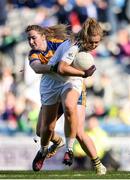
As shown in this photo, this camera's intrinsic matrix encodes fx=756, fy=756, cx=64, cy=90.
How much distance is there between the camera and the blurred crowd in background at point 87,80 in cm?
1261

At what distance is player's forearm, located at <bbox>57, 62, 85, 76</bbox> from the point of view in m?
7.81

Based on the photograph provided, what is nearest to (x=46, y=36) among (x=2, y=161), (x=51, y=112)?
(x=51, y=112)

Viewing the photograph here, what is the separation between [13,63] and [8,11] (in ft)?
2.94

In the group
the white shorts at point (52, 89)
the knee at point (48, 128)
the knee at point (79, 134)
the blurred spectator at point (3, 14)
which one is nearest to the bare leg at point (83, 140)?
the knee at point (79, 134)

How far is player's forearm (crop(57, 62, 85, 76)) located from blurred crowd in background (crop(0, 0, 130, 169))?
186 inches

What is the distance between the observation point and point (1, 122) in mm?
12664

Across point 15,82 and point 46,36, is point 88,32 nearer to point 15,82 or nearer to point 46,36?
point 46,36

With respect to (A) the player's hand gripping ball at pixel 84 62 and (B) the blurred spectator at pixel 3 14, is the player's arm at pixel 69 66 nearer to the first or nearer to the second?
(A) the player's hand gripping ball at pixel 84 62

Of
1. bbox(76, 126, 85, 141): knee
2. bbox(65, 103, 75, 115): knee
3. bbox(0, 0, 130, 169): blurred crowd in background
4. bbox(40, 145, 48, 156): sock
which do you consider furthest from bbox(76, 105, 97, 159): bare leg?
bbox(0, 0, 130, 169): blurred crowd in background

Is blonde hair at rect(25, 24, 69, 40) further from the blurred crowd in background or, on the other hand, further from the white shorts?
the blurred crowd in background

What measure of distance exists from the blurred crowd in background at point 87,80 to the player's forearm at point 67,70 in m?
4.72

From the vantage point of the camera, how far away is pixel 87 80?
12.9m

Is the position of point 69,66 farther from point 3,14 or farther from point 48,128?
point 3,14

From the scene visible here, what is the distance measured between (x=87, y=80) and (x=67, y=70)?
513 cm
